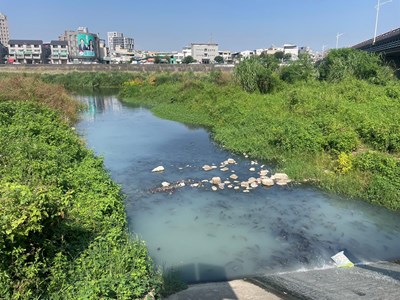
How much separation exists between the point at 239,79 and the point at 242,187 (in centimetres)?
1755

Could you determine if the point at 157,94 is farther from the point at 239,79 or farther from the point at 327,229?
the point at 327,229

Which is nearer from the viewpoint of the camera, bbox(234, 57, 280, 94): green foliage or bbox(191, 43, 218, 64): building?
bbox(234, 57, 280, 94): green foliage

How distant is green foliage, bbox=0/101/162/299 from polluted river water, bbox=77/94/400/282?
1.74 metres

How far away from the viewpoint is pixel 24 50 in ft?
325

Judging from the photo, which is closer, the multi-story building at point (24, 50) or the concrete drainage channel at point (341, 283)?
the concrete drainage channel at point (341, 283)

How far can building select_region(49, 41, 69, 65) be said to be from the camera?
10456cm

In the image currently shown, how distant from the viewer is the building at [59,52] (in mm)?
104562

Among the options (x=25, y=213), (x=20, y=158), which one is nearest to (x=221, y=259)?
(x=25, y=213)

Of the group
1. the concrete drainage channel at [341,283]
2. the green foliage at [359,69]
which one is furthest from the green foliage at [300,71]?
the concrete drainage channel at [341,283]

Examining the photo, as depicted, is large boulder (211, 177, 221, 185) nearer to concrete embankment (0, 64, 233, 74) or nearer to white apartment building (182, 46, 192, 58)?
concrete embankment (0, 64, 233, 74)

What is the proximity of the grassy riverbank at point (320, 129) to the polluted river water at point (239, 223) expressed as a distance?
35.0 inches

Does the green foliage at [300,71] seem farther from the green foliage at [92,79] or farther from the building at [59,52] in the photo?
the building at [59,52]

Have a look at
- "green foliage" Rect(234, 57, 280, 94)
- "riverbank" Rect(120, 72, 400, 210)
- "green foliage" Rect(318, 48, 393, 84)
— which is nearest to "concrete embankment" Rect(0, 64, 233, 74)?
"green foliage" Rect(318, 48, 393, 84)

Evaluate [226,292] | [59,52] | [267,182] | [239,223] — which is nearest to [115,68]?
[59,52]
